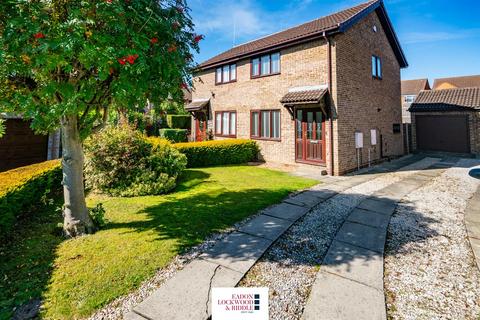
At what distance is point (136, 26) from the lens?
13.3 feet

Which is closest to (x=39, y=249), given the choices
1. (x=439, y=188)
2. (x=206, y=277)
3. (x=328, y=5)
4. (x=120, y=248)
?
(x=120, y=248)

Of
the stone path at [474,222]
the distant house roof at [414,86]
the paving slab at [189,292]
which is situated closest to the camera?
the paving slab at [189,292]

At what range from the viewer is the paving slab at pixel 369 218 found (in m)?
5.67

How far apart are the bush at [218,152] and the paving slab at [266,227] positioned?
713 centimetres

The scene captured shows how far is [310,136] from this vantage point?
1234 centimetres

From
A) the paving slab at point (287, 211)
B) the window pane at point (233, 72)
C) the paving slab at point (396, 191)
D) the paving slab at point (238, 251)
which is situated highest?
the window pane at point (233, 72)

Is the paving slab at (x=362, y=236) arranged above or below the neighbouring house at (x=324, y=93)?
below

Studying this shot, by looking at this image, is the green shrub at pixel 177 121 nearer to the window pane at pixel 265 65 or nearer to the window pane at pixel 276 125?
the window pane at pixel 265 65

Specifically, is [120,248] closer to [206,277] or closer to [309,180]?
[206,277]

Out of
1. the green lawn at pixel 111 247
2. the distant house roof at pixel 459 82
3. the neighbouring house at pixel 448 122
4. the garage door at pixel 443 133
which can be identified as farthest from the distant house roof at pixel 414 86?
the green lawn at pixel 111 247

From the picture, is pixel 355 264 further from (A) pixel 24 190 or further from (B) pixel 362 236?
(A) pixel 24 190

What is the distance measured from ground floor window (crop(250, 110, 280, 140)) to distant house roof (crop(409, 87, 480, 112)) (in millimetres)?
13111

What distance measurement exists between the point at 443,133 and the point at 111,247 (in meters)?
22.8

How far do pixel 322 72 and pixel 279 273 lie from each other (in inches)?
402
